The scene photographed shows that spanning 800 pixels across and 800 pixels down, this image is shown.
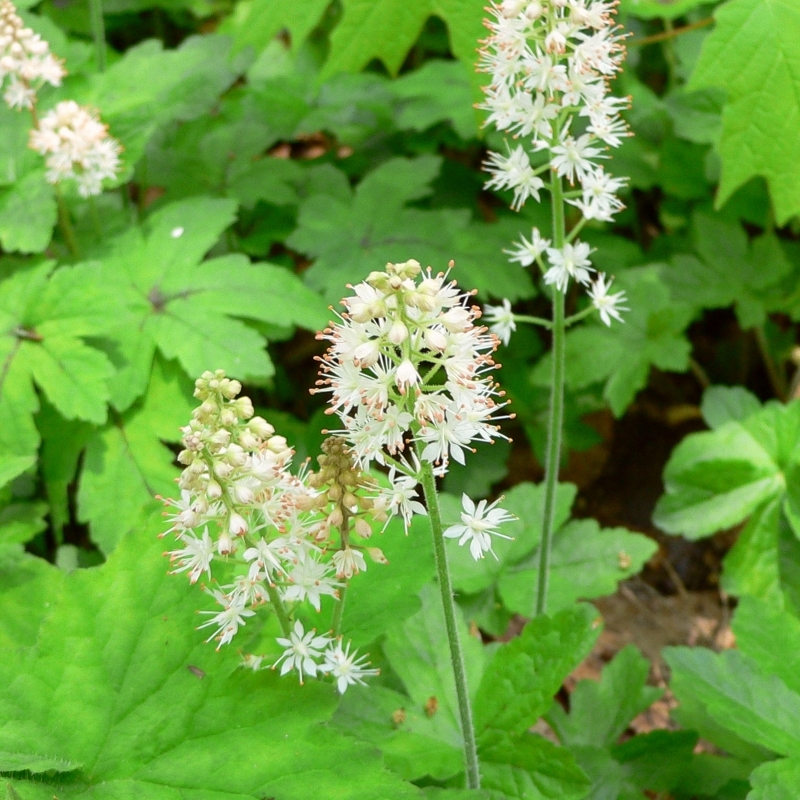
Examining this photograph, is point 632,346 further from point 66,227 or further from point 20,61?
point 20,61

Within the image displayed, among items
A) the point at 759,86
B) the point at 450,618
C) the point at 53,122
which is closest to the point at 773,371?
the point at 759,86

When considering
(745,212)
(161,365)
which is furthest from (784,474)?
(161,365)

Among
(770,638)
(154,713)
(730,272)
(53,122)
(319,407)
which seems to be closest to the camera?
(154,713)

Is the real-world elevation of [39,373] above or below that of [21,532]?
above

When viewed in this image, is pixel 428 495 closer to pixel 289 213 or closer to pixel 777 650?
pixel 777 650

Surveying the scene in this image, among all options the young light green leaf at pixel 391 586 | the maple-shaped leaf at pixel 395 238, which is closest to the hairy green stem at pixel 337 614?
the young light green leaf at pixel 391 586
